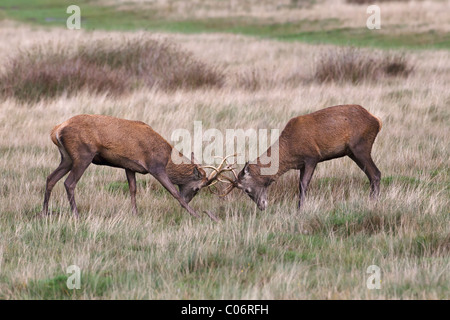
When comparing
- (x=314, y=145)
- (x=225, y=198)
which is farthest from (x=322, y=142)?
(x=225, y=198)

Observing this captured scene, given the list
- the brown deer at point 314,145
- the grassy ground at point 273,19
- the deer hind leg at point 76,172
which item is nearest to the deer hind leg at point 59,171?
the deer hind leg at point 76,172

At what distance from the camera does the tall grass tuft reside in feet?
51.5

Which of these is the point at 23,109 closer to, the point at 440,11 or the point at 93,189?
the point at 93,189

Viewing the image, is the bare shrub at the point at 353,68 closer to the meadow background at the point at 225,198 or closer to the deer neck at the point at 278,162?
the meadow background at the point at 225,198

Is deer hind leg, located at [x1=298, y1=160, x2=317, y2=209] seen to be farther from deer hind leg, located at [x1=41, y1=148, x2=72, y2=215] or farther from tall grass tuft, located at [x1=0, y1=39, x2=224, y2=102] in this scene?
tall grass tuft, located at [x1=0, y1=39, x2=224, y2=102]

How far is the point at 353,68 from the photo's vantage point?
1764 cm

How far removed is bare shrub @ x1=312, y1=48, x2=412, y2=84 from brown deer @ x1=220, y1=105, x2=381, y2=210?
872 centimetres

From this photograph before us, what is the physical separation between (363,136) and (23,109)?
304 inches

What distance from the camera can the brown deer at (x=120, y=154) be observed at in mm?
7789

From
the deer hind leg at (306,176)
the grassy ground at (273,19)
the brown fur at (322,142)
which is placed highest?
the brown fur at (322,142)

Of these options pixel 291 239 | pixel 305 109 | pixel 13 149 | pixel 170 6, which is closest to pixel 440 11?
pixel 170 6

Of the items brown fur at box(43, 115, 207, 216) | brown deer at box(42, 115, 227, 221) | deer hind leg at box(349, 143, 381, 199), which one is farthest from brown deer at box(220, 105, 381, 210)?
brown fur at box(43, 115, 207, 216)

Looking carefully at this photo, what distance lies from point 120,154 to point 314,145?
2.25 metres

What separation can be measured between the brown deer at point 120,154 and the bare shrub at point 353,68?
31.0 ft
